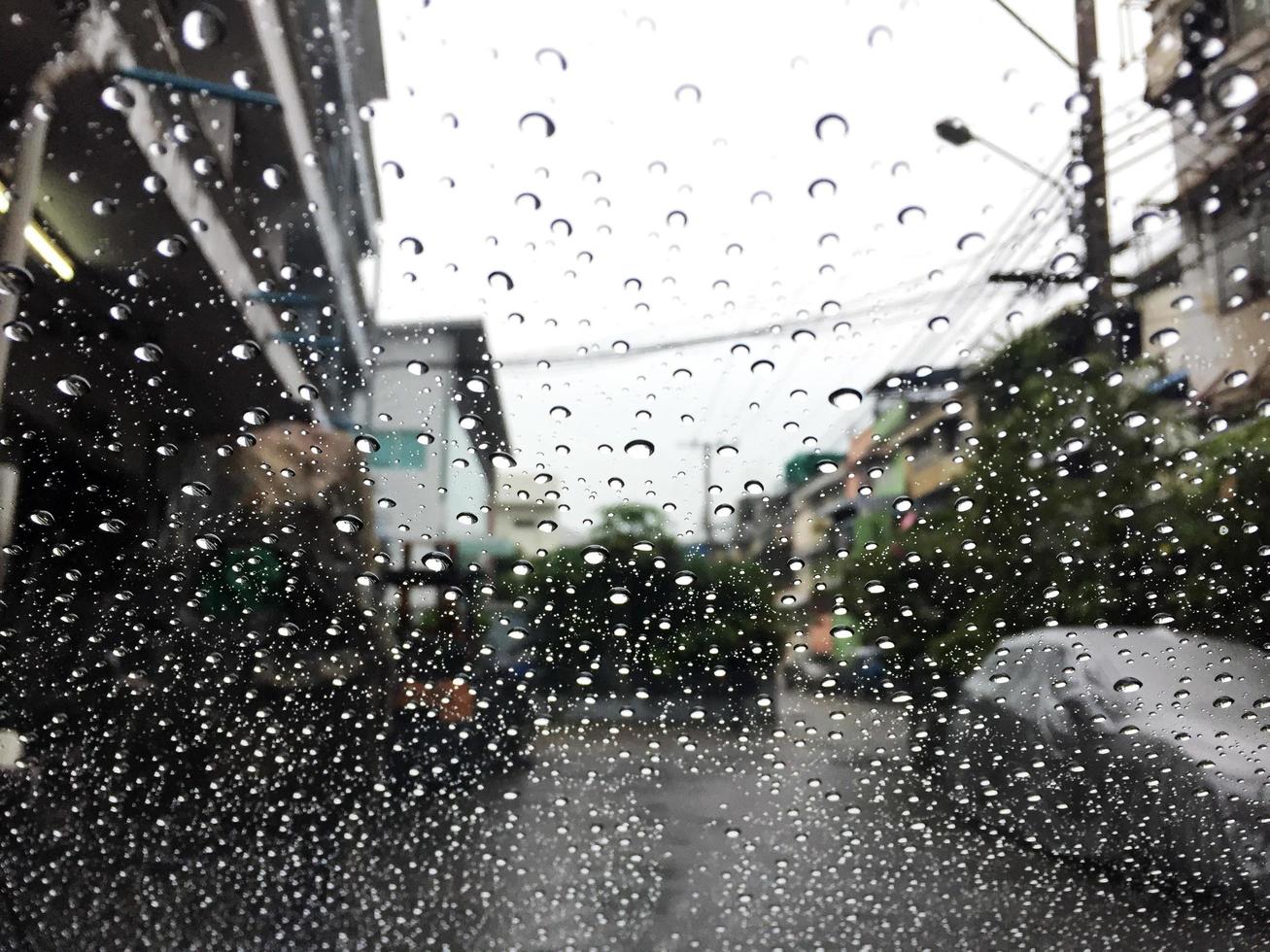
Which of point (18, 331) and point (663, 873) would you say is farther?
point (663, 873)

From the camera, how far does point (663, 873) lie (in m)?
1.55

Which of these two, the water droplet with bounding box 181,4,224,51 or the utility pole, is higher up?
the water droplet with bounding box 181,4,224,51

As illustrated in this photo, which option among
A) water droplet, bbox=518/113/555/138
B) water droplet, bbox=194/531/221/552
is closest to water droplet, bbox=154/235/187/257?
water droplet, bbox=194/531/221/552

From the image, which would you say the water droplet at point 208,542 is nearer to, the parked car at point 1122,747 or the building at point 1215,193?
the parked car at point 1122,747

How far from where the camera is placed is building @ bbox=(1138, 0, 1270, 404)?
1.38 meters

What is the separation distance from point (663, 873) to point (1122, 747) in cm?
75

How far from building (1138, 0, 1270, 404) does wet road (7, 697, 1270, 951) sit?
72 cm

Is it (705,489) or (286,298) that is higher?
(286,298)

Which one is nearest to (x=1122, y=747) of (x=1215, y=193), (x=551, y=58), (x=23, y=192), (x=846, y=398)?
(x=846, y=398)

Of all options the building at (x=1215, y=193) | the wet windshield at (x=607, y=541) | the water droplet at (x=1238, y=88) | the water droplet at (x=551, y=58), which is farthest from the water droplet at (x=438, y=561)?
the water droplet at (x=1238, y=88)

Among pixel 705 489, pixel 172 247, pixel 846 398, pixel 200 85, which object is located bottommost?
pixel 705 489

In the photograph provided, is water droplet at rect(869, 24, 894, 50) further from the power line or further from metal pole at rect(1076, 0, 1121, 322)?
metal pole at rect(1076, 0, 1121, 322)

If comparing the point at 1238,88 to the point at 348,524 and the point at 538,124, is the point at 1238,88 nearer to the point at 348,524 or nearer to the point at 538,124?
the point at 538,124

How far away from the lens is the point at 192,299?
145 centimetres
